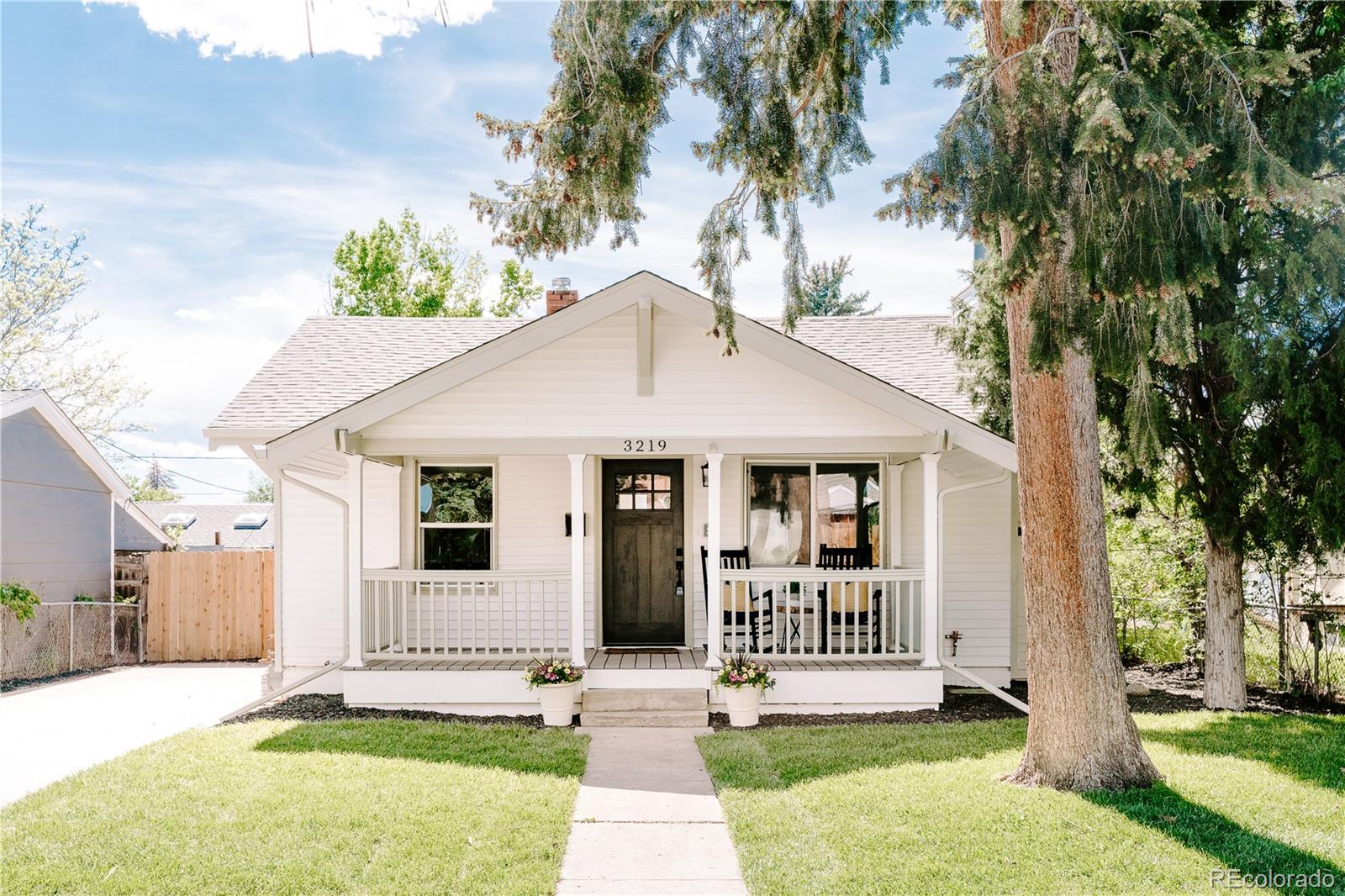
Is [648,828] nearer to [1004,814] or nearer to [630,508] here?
[1004,814]

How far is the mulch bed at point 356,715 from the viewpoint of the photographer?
8.97 meters

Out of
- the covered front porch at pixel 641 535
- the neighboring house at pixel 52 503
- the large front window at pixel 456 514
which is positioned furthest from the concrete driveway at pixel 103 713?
the large front window at pixel 456 514

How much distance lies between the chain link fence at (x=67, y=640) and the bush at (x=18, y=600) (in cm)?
16

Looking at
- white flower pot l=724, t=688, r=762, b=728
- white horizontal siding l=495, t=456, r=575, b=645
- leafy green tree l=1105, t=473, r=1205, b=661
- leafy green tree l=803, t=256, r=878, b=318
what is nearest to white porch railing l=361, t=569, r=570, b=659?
white horizontal siding l=495, t=456, r=575, b=645

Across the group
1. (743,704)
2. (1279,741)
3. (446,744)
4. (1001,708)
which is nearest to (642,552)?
(743,704)

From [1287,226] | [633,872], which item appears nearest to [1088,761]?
[633,872]

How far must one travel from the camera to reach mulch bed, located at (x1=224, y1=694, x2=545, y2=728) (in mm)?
8969

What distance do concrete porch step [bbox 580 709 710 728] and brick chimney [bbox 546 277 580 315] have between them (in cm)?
575

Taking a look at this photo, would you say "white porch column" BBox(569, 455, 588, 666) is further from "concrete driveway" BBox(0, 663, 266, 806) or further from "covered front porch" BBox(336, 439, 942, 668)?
"concrete driveway" BBox(0, 663, 266, 806)

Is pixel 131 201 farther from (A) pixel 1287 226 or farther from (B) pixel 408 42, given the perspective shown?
(A) pixel 1287 226

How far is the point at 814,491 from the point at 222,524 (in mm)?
27130

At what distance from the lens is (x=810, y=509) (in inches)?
433

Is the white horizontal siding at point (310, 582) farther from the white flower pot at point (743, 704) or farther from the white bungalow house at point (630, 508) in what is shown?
the white flower pot at point (743, 704)

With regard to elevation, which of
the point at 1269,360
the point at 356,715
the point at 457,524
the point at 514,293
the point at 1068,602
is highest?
the point at 514,293
